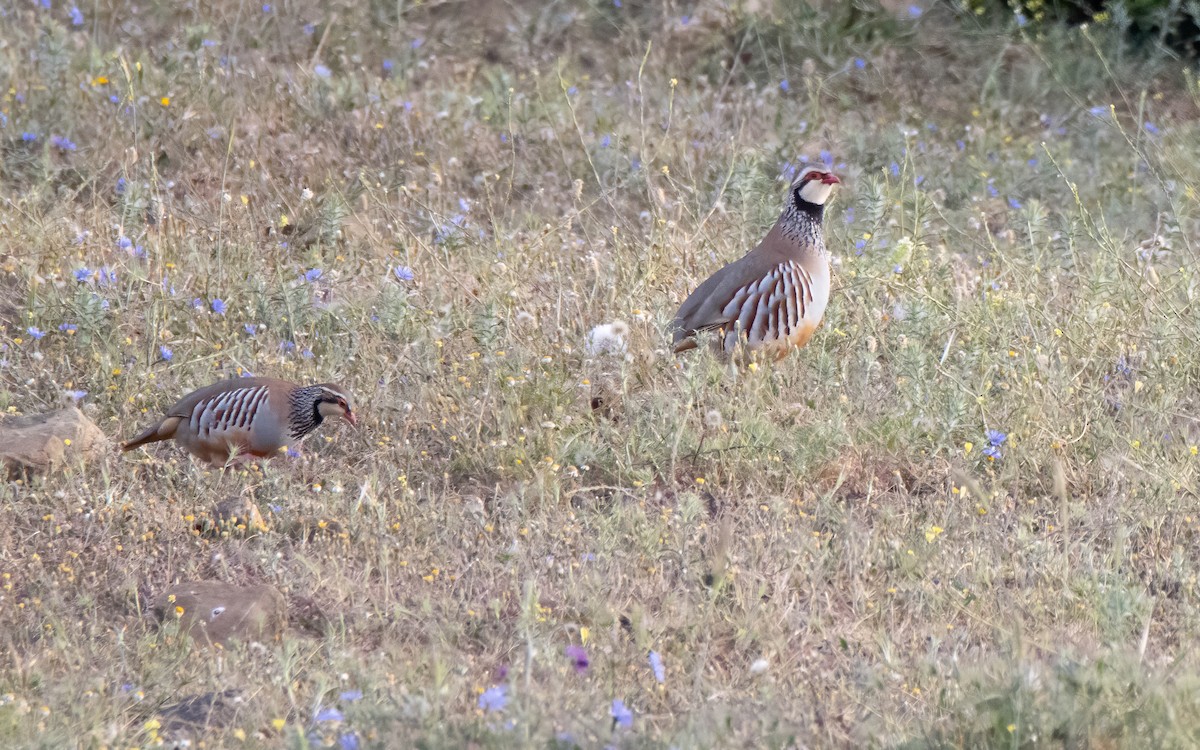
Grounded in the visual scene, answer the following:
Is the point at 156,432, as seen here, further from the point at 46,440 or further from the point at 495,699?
the point at 495,699

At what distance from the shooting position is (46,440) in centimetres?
530

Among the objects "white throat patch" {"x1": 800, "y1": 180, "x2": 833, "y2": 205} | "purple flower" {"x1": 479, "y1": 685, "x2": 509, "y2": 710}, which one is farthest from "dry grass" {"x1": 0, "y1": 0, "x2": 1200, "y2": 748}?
"white throat patch" {"x1": 800, "y1": 180, "x2": 833, "y2": 205}

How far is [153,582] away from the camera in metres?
4.74

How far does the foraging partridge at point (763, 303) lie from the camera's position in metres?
6.04

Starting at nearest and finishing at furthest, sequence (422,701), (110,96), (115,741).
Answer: (422,701)
(115,741)
(110,96)

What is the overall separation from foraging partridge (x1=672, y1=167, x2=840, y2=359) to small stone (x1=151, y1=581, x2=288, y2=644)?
7.25 ft

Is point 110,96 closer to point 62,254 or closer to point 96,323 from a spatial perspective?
point 62,254

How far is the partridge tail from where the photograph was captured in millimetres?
5398

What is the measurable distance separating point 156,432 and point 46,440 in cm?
36

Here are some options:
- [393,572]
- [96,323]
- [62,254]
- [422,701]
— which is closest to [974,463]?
[393,572]

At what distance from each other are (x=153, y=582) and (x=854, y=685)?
84.6 inches

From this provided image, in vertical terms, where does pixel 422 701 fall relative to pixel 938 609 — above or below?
above

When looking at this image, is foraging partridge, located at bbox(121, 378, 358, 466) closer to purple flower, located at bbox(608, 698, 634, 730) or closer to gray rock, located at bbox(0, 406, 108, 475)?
gray rock, located at bbox(0, 406, 108, 475)

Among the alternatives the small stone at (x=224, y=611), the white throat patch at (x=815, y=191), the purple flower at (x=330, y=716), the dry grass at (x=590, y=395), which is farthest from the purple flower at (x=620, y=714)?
the white throat patch at (x=815, y=191)
